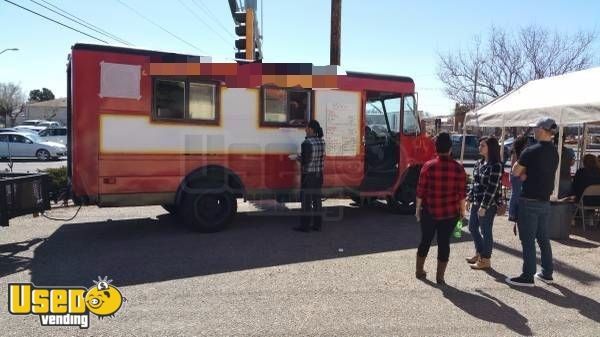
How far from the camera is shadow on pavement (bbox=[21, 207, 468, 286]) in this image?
17.9 ft

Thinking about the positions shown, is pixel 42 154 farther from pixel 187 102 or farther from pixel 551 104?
pixel 551 104

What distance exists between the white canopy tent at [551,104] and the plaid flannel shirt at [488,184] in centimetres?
272

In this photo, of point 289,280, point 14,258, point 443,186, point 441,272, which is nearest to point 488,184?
point 443,186

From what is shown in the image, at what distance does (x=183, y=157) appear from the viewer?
23.4 feet

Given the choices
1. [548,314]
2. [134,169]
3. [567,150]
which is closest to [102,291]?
[134,169]

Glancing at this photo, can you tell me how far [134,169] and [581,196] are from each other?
7411mm

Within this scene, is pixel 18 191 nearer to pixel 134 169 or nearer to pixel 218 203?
pixel 134 169

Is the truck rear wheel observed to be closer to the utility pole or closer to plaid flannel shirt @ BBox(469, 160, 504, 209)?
plaid flannel shirt @ BBox(469, 160, 504, 209)

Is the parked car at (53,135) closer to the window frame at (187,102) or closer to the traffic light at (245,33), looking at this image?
the traffic light at (245,33)

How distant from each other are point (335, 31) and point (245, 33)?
2911 millimetres

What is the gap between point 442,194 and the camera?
16.2 feet

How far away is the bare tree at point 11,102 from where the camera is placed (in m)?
63.1

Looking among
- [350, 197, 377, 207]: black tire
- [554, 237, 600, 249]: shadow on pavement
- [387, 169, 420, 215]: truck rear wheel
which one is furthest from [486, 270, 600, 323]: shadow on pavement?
[350, 197, 377, 207]: black tire

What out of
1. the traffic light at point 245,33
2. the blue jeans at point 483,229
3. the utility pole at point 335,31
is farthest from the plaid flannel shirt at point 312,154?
the utility pole at point 335,31
